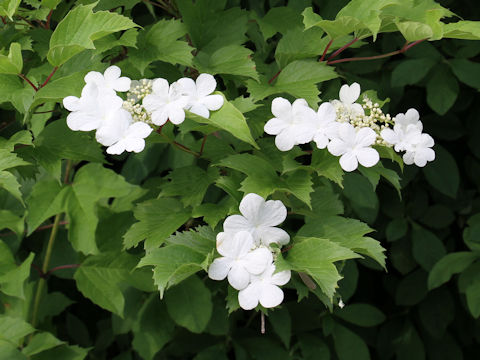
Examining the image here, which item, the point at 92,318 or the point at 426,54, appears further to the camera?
the point at 92,318

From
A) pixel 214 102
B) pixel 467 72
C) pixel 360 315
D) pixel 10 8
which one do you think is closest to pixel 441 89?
pixel 467 72

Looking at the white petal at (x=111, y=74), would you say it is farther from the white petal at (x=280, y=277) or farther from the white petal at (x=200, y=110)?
the white petal at (x=280, y=277)

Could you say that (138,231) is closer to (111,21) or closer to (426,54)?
(111,21)

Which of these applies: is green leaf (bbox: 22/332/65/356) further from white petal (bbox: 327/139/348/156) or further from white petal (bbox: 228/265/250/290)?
white petal (bbox: 327/139/348/156)

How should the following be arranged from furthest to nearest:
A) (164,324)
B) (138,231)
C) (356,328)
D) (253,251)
Result: 1. (356,328)
2. (164,324)
3. (138,231)
4. (253,251)

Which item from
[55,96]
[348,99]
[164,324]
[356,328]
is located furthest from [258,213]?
[356,328]
